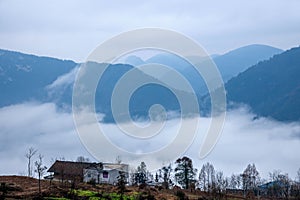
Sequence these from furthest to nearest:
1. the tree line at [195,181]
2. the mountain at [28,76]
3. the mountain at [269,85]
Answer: the mountain at [28,76], the mountain at [269,85], the tree line at [195,181]

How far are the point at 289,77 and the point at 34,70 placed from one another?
7079cm

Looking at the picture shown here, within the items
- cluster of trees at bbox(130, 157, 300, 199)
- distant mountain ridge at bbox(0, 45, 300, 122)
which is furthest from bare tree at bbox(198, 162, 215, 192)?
distant mountain ridge at bbox(0, 45, 300, 122)

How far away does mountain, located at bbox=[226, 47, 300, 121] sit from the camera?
133875mm

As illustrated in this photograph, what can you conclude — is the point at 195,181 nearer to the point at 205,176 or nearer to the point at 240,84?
the point at 205,176

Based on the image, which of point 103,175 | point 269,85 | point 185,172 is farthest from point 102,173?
point 269,85

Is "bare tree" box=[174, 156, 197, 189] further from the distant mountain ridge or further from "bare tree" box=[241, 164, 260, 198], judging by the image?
the distant mountain ridge

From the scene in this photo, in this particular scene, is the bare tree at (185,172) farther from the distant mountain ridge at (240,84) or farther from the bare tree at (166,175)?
the distant mountain ridge at (240,84)

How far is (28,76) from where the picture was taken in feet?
475

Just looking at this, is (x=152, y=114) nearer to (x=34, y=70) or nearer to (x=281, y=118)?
(x=281, y=118)

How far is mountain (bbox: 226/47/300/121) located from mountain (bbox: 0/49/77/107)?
152 ft

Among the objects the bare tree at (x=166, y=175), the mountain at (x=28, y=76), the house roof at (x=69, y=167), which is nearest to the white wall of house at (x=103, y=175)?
the house roof at (x=69, y=167)

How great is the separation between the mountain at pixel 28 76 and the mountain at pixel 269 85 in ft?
152

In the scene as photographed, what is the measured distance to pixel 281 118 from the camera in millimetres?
130375

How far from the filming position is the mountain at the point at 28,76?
455 ft
